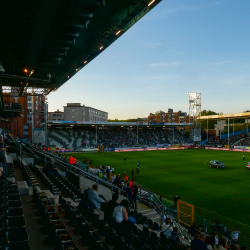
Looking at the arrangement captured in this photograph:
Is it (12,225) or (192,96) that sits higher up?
(192,96)

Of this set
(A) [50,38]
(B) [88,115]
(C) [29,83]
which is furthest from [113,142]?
(A) [50,38]

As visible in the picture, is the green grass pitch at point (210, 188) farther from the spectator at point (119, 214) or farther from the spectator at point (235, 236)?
the spectator at point (119, 214)

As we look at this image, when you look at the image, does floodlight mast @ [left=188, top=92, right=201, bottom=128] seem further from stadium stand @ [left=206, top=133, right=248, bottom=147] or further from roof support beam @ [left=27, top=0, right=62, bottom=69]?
roof support beam @ [left=27, top=0, right=62, bottom=69]

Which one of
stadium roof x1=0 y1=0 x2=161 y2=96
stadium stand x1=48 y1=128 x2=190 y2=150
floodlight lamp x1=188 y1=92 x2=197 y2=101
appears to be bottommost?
stadium stand x1=48 y1=128 x2=190 y2=150

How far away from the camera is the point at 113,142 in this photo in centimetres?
6819

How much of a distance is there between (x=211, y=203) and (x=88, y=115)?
90.3m

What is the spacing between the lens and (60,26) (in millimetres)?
9086

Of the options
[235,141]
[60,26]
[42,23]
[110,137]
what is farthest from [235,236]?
[235,141]

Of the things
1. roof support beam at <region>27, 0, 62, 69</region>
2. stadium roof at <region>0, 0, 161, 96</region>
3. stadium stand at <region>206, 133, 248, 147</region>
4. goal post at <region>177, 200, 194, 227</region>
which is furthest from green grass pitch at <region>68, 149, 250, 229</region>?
stadium stand at <region>206, 133, 248, 147</region>

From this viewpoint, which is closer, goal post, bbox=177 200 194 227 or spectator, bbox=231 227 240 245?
spectator, bbox=231 227 240 245

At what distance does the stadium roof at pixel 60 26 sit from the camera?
731cm

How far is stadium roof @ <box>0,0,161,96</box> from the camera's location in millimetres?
7312

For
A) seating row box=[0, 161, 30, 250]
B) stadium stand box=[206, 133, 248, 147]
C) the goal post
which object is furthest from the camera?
stadium stand box=[206, 133, 248, 147]

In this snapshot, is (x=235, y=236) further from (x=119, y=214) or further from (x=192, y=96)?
(x=192, y=96)
